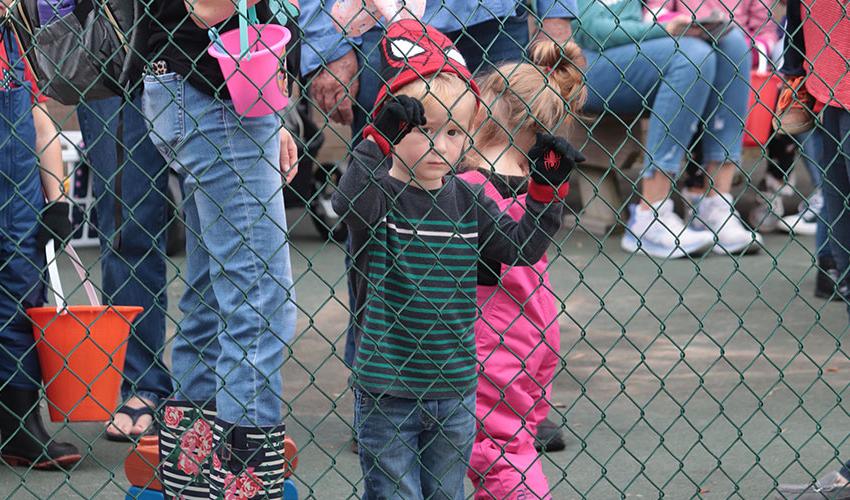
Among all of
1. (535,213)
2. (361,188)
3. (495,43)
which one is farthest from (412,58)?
(495,43)

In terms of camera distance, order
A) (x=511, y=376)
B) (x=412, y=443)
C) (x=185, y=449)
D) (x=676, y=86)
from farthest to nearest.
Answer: (x=676, y=86) → (x=511, y=376) → (x=185, y=449) → (x=412, y=443)

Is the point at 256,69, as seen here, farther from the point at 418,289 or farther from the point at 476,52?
the point at 476,52

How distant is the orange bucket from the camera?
3.57 m

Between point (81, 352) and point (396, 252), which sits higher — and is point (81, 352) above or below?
below

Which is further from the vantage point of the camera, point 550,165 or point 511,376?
point 511,376

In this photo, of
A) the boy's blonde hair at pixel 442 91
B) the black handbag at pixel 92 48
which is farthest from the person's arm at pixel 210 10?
the boy's blonde hair at pixel 442 91

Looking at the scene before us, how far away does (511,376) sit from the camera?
337 cm

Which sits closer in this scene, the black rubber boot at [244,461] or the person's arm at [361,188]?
the person's arm at [361,188]

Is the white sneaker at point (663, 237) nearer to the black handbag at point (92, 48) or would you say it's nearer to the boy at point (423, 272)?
the boy at point (423, 272)

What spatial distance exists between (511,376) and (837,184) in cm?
123

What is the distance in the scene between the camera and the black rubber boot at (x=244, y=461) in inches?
116

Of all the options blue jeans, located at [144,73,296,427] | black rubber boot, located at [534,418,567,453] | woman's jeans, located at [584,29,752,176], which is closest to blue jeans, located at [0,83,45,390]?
blue jeans, located at [144,73,296,427]

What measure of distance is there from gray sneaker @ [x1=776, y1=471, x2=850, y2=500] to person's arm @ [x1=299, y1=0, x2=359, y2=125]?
1.79 meters

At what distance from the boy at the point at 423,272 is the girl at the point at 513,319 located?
0.21 m
